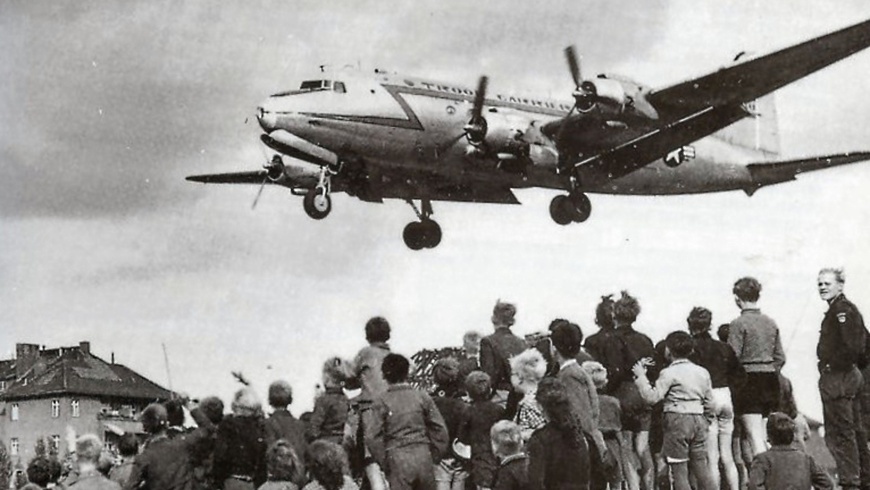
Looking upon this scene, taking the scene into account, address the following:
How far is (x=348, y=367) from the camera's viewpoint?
9.18 m

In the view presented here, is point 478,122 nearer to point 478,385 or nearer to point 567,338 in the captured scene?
point 478,385

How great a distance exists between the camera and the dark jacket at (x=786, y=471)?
7750 millimetres

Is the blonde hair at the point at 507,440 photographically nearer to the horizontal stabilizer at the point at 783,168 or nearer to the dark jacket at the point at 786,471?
the dark jacket at the point at 786,471

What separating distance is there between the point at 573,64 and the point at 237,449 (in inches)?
587

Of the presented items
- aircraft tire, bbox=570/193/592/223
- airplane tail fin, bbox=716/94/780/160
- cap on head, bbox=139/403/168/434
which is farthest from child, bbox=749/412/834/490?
airplane tail fin, bbox=716/94/780/160

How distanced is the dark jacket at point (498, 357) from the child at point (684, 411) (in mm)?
1141

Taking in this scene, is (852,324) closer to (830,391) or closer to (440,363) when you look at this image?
(830,391)

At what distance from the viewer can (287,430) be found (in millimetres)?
8688

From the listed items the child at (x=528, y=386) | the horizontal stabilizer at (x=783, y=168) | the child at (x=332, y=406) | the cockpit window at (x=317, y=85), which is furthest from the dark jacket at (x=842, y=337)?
the horizontal stabilizer at (x=783, y=168)

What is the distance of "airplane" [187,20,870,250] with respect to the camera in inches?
787

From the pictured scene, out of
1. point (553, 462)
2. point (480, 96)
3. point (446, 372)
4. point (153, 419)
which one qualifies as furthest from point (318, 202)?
point (553, 462)

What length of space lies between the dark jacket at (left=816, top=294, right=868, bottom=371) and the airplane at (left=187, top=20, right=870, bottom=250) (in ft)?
35.2

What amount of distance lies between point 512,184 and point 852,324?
A: 14016 mm

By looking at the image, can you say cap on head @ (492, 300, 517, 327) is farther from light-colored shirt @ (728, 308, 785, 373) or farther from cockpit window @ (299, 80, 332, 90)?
cockpit window @ (299, 80, 332, 90)
